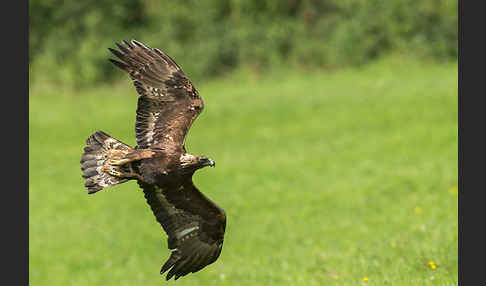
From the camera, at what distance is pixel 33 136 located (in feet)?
70.8

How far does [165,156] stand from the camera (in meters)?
6.87

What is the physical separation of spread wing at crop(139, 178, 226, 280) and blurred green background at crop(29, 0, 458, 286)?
1.33m

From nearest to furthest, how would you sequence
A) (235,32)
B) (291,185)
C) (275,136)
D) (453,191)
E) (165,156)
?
(165,156)
(453,191)
(291,185)
(275,136)
(235,32)

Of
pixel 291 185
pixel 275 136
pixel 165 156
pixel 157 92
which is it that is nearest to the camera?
pixel 165 156

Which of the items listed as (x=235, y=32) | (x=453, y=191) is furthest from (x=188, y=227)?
(x=235, y=32)

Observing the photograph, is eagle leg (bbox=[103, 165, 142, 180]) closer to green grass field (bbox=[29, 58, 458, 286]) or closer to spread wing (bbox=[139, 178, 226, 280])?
Answer: spread wing (bbox=[139, 178, 226, 280])

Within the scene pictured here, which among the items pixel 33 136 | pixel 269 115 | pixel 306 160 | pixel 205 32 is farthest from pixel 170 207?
pixel 205 32

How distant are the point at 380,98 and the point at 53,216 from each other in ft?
31.8

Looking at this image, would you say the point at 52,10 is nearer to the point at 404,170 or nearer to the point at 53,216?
the point at 53,216

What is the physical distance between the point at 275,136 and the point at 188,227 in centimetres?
1139

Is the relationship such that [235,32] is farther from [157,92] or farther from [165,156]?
[165,156]

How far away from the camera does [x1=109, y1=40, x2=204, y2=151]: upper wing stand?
24.1 feet

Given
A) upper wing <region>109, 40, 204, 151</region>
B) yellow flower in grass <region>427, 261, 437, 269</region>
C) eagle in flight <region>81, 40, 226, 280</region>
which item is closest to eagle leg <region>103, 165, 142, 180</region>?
eagle in flight <region>81, 40, 226, 280</region>

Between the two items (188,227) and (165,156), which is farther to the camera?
(188,227)
